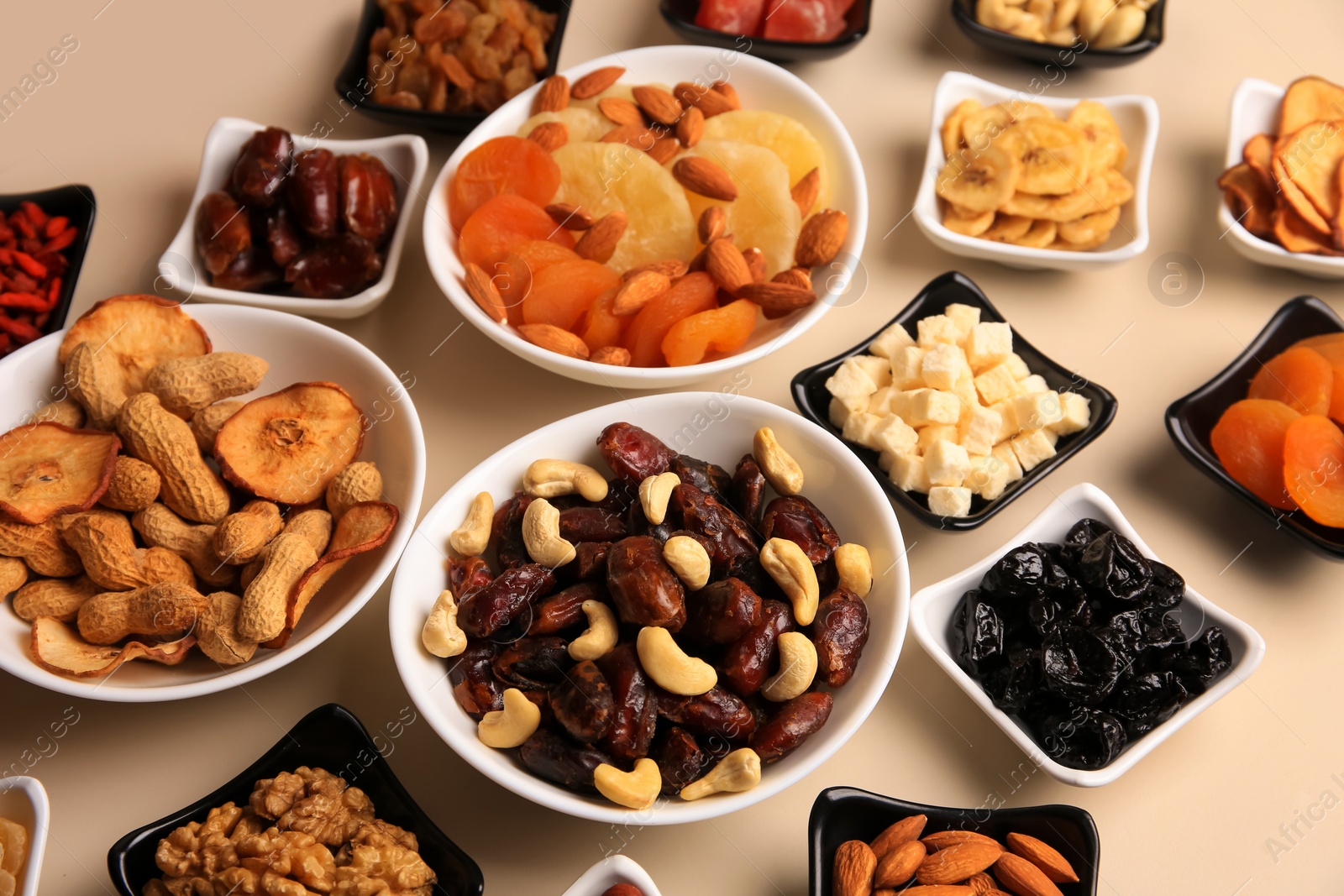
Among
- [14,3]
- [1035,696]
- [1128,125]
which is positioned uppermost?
[14,3]

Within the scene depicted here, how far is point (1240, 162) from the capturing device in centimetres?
148

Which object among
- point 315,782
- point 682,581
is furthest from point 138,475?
point 682,581

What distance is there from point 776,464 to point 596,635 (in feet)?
0.94

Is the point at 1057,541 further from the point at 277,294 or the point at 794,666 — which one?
the point at 277,294

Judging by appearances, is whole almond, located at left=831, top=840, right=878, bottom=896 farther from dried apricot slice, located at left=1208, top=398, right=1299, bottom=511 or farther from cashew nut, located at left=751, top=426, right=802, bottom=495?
dried apricot slice, located at left=1208, top=398, right=1299, bottom=511

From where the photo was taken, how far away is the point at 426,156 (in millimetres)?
1385

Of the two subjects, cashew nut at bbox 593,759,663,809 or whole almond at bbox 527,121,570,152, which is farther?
whole almond at bbox 527,121,570,152

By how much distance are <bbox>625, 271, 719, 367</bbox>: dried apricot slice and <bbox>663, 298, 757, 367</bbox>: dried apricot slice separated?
1cm

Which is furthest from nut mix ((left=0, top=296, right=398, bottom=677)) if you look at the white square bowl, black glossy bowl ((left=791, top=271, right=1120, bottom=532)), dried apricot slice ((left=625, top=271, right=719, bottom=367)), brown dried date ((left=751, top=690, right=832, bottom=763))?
the white square bowl

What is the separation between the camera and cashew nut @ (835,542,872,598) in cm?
100

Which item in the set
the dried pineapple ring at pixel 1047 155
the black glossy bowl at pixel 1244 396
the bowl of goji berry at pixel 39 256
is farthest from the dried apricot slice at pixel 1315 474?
the bowl of goji berry at pixel 39 256

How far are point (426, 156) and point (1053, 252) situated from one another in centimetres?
92

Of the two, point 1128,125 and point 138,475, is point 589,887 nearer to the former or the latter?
point 138,475

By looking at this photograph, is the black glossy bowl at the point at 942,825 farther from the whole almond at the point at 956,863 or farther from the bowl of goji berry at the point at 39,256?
the bowl of goji berry at the point at 39,256
